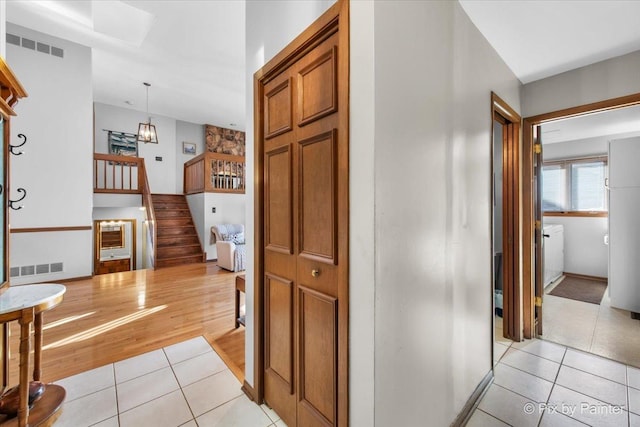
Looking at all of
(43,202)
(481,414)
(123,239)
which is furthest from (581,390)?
(123,239)

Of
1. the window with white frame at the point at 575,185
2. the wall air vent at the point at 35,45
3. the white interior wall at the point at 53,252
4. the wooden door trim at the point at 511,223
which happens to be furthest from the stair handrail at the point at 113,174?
the window with white frame at the point at 575,185

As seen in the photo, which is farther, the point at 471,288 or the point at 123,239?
the point at 123,239

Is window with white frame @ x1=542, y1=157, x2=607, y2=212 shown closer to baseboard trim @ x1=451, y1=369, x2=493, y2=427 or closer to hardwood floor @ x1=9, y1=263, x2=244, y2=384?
baseboard trim @ x1=451, y1=369, x2=493, y2=427

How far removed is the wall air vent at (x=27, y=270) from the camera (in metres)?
4.29

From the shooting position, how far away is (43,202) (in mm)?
4387

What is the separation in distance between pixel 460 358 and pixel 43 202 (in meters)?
6.07

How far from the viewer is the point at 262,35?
175cm

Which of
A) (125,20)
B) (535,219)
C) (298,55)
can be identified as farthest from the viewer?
(125,20)

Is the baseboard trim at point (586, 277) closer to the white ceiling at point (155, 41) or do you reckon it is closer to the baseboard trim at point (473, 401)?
the baseboard trim at point (473, 401)

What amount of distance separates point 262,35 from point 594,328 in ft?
14.0

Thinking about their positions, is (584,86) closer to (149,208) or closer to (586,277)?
(586,277)

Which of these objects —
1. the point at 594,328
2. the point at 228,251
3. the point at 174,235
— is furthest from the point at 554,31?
the point at 174,235

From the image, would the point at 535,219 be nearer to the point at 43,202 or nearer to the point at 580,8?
the point at 580,8

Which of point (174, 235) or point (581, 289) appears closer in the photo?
point (581, 289)
